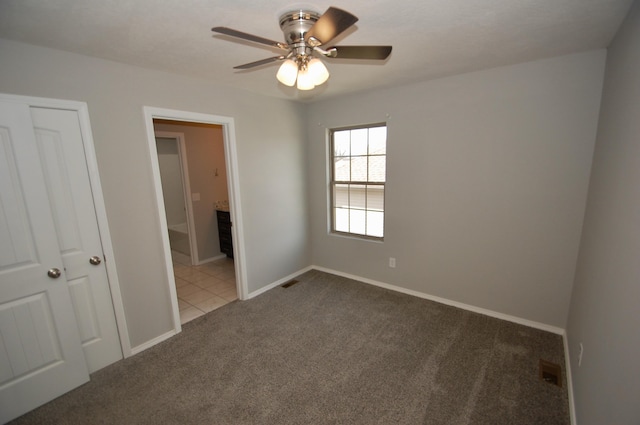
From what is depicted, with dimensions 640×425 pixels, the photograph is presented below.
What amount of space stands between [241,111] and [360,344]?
2780 millimetres

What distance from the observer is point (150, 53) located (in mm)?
2037

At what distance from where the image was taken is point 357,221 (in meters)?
3.83

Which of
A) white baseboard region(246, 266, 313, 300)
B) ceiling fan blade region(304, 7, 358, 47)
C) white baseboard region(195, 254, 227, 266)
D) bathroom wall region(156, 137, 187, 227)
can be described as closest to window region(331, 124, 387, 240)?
white baseboard region(246, 266, 313, 300)

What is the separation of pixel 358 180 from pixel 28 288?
330 centimetres

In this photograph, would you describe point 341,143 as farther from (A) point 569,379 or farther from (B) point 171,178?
(B) point 171,178

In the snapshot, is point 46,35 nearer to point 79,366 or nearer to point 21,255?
point 21,255

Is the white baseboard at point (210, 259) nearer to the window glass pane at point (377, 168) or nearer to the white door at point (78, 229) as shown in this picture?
the white door at point (78, 229)

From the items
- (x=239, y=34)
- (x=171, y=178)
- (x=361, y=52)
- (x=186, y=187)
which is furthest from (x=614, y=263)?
(x=171, y=178)

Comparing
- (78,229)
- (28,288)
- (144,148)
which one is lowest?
(28,288)

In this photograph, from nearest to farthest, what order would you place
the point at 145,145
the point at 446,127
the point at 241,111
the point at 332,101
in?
1. the point at 145,145
2. the point at 446,127
3. the point at 241,111
4. the point at 332,101

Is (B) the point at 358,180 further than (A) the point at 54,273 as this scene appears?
Yes

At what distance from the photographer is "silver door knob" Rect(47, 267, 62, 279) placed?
6.45ft

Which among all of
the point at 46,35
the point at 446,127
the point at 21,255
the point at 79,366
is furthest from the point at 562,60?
the point at 79,366

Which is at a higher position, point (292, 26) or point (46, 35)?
point (46, 35)
